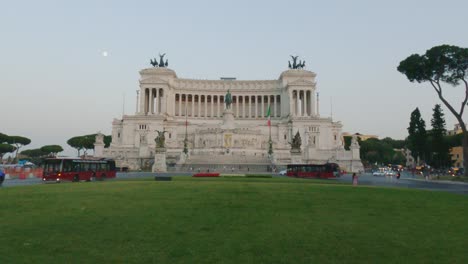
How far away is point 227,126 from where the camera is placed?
85.4m

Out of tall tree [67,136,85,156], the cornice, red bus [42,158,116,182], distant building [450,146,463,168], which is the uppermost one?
the cornice

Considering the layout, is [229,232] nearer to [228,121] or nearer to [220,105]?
[228,121]

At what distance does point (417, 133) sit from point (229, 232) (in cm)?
6581

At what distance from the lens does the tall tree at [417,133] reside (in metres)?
66.3

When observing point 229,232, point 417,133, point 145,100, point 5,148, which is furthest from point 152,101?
point 229,232

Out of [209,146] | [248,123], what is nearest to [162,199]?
[209,146]

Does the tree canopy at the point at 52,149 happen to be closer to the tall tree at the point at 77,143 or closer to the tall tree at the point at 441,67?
the tall tree at the point at 77,143

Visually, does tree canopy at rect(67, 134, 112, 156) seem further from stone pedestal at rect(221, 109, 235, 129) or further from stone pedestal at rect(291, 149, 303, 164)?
stone pedestal at rect(291, 149, 303, 164)

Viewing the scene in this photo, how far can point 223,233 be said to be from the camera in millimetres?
9219

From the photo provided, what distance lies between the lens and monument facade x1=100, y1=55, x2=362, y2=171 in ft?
235

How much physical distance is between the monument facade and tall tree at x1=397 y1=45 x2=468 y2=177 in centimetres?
2002

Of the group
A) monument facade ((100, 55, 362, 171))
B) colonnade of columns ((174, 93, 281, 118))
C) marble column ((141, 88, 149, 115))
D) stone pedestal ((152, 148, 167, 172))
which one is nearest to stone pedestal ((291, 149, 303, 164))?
monument facade ((100, 55, 362, 171))

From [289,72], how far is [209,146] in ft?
133

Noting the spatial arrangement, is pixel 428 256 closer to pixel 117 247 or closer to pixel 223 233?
pixel 223 233
